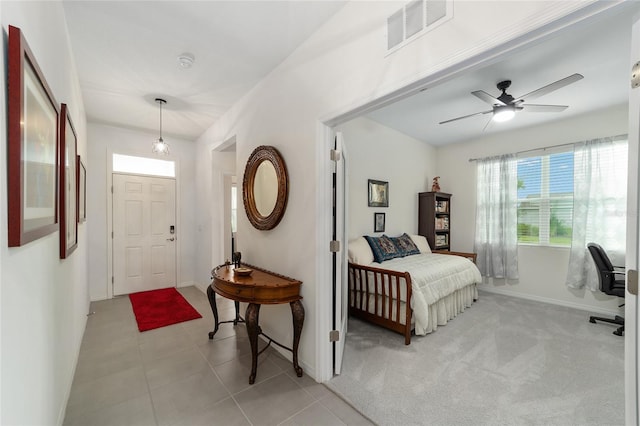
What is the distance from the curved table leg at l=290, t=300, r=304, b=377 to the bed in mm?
1149

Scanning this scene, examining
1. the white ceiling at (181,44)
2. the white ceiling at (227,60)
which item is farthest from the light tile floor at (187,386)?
the white ceiling at (181,44)

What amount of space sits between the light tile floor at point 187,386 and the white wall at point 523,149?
396cm

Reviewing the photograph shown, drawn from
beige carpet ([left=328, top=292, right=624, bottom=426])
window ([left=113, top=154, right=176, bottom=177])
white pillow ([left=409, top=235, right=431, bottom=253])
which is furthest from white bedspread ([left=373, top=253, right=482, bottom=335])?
window ([left=113, top=154, right=176, bottom=177])

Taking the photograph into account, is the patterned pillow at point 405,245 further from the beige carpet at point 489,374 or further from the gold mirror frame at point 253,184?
the gold mirror frame at point 253,184

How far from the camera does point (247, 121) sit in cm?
303

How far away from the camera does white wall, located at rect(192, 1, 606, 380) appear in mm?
1205

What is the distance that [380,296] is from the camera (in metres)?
3.03

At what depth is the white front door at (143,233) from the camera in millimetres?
4230

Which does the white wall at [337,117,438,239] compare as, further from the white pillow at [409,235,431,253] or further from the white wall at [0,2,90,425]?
the white wall at [0,2,90,425]

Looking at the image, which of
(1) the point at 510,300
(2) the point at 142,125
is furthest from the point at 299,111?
(1) the point at 510,300

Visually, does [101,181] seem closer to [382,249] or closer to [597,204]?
[382,249]

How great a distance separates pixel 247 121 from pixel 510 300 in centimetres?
468

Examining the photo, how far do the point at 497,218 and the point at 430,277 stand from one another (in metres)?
2.44

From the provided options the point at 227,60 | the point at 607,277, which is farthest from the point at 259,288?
the point at 607,277
